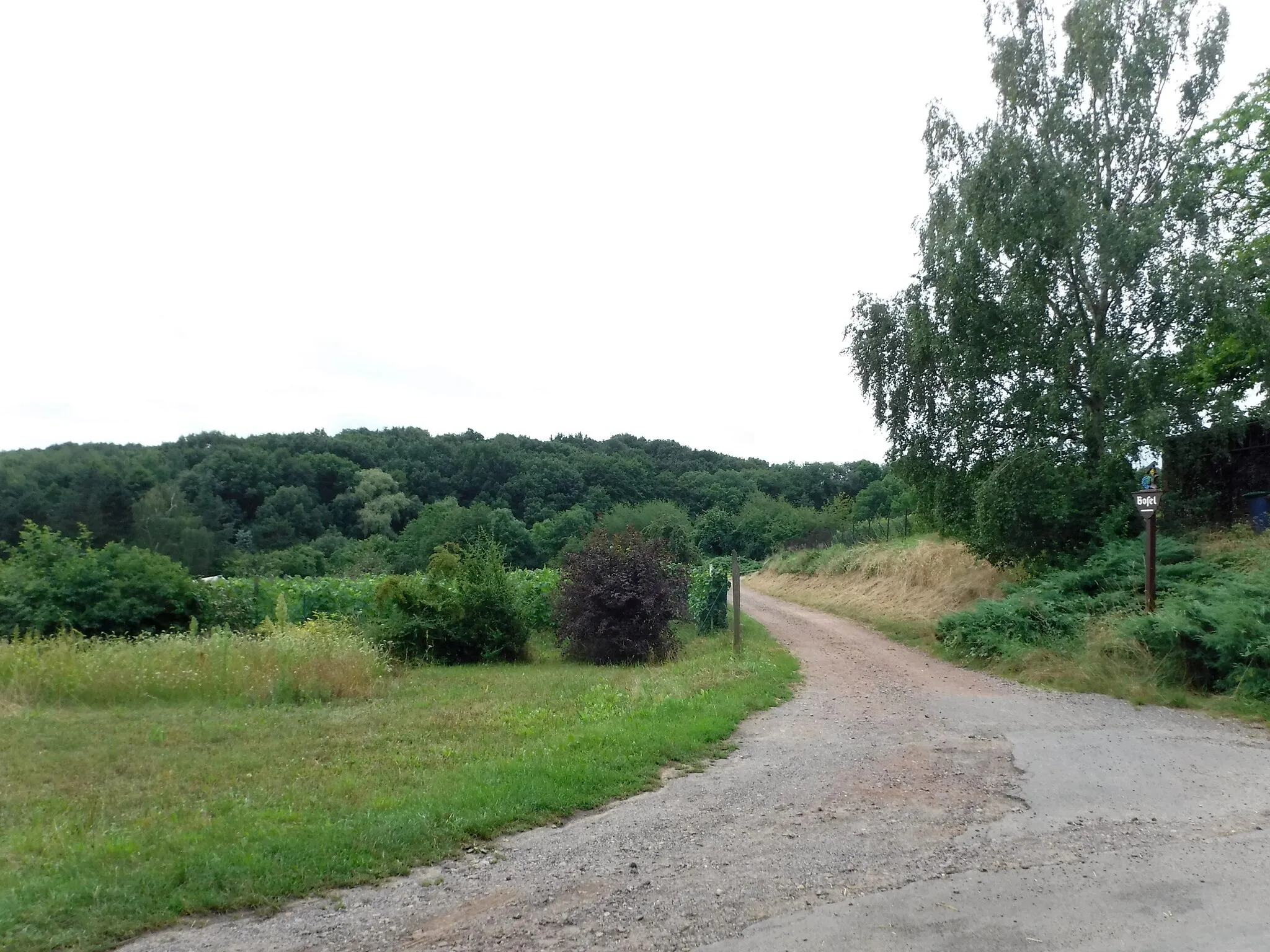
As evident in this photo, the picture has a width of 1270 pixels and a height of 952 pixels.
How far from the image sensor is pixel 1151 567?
1482 cm

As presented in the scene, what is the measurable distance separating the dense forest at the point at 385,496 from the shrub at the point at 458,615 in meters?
15.0

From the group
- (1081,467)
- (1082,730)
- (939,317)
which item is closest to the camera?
(1082,730)

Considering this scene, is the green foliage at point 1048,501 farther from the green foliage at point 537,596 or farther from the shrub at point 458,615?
the shrub at point 458,615

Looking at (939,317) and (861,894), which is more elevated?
(939,317)

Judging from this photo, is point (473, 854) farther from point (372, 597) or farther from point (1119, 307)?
point (1119, 307)

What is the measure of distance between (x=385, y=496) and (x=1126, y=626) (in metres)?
69.7

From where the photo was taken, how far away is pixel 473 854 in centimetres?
588

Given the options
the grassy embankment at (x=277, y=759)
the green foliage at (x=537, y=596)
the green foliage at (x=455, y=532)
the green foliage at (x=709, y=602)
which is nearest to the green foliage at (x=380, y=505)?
the green foliage at (x=455, y=532)

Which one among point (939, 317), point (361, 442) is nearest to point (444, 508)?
point (361, 442)

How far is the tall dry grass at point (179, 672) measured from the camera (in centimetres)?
1320

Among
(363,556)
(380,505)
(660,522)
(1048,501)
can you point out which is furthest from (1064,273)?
(380,505)

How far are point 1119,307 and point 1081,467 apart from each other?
3793 millimetres

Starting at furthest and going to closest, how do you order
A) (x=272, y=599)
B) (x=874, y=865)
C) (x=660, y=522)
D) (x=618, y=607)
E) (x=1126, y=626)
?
(x=660, y=522) < (x=272, y=599) < (x=618, y=607) < (x=1126, y=626) < (x=874, y=865)

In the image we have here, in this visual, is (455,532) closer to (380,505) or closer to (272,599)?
(380,505)
